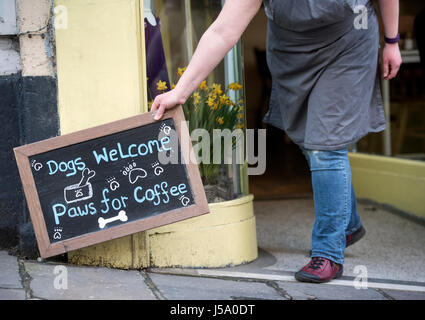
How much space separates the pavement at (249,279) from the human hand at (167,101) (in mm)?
682

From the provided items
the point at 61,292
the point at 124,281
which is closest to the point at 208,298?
the point at 124,281

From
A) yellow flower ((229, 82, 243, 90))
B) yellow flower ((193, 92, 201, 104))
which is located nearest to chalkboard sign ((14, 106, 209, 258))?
yellow flower ((193, 92, 201, 104))

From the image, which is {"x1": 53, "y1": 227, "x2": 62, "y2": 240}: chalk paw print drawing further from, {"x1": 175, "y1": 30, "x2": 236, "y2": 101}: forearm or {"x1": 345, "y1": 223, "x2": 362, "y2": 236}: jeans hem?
{"x1": 345, "y1": 223, "x2": 362, "y2": 236}: jeans hem

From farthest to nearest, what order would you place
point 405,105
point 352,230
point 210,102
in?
1. point 405,105
2. point 352,230
3. point 210,102

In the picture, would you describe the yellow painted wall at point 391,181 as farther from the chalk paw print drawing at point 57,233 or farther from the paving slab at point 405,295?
the chalk paw print drawing at point 57,233

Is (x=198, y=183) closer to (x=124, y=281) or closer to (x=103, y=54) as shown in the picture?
(x=124, y=281)

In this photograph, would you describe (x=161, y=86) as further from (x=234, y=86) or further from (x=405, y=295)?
(x=405, y=295)

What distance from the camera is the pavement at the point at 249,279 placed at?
2.26 metres

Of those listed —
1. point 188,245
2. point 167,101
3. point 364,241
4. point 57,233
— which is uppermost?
point 167,101

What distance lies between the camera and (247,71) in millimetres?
11086

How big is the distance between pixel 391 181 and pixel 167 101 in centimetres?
244

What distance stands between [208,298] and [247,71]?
9089 millimetres

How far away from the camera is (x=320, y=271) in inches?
101

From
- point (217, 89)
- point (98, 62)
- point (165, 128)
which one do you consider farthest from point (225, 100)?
point (98, 62)
